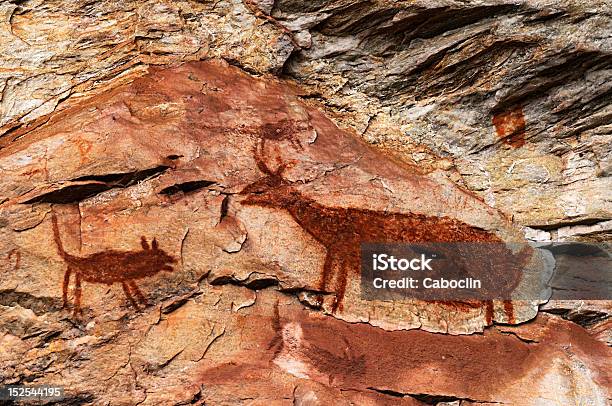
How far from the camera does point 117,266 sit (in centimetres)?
888

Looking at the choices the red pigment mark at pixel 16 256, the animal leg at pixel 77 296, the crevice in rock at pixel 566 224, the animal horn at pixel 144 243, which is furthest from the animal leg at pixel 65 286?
the crevice in rock at pixel 566 224

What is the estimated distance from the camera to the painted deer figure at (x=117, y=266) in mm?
8766

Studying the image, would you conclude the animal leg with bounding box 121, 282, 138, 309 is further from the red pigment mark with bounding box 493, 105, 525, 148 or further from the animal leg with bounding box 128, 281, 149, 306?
the red pigment mark with bounding box 493, 105, 525, 148

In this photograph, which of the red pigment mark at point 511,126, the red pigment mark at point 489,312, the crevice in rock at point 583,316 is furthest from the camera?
the red pigment mark at point 511,126

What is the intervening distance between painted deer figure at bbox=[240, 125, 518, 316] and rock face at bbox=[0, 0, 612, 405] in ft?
0.11

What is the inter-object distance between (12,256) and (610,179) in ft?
32.5

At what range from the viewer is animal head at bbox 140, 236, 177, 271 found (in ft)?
29.5

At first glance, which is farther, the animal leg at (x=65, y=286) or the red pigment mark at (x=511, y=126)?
the red pigment mark at (x=511, y=126)

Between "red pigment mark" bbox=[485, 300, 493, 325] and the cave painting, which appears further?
"red pigment mark" bbox=[485, 300, 493, 325]

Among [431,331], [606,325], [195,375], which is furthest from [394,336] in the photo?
[606,325]

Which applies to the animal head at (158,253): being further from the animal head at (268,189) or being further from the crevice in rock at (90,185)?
the animal head at (268,189)

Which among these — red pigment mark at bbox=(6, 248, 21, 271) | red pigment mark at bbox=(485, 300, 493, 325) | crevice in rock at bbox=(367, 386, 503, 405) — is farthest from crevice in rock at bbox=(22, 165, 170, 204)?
red pigment mark at bbox=(485, 300, 493, 325)

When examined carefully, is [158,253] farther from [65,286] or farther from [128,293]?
[65,286]

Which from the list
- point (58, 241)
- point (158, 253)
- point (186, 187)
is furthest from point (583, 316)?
point (58, 241)
